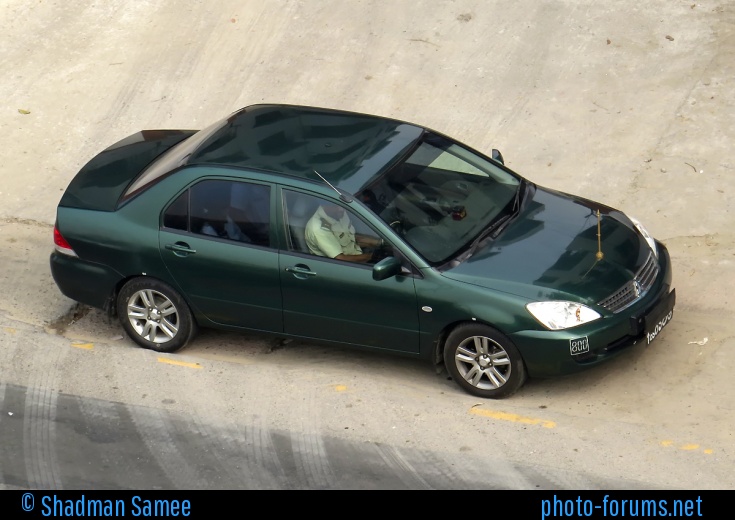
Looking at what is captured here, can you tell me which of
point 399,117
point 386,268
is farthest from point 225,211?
point 399,117

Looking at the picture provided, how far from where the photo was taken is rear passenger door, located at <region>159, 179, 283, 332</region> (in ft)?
27.9

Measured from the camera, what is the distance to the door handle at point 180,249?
8.68m

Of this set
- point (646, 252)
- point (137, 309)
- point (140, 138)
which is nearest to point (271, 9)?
point (140, 138)

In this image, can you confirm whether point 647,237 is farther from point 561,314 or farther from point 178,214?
point 178,214

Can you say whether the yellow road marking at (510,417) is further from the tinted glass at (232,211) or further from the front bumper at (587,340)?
the tinted glass at (232,211)

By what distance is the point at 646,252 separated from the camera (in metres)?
8.65

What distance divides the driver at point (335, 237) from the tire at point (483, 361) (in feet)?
2.87

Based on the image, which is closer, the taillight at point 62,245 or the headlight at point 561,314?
the headlight at point 561,314

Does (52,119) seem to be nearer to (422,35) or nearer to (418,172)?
(422,35)

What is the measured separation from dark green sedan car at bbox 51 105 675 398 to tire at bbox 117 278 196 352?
0.01m

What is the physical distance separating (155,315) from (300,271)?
4.78 ft

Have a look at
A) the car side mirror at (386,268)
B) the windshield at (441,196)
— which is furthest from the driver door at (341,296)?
the windshield at (441,196)

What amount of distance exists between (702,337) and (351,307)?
275 centimetres

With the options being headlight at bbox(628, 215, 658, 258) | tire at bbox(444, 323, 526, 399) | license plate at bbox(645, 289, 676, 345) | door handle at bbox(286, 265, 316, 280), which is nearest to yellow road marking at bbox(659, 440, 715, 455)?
license plate at bbox(645, 289, 676, 345)
